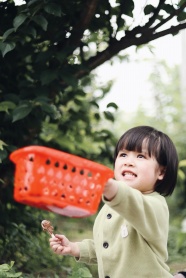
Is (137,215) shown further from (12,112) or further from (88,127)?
(88,127)

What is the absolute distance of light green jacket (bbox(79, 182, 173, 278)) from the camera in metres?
1.93

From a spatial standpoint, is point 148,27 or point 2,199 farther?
point 2,199

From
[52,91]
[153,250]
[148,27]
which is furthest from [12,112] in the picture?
[153,250]

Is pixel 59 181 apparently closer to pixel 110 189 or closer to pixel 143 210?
pixel 110 189

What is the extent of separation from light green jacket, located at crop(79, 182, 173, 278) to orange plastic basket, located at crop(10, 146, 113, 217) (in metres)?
0.31

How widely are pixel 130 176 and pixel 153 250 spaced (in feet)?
0.96

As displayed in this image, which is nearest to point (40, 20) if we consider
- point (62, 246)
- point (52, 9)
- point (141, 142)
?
point (52, 9)

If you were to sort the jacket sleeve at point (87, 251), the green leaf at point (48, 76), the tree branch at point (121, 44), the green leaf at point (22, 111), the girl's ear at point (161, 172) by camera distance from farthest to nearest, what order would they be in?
the tree branch at point (121, 44), the green leaf at point (48, 76), the green leaf at point (22, 111), the jacket sleeve at point (87, 251), the girl's ear at point (161, 172)

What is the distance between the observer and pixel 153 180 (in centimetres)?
213

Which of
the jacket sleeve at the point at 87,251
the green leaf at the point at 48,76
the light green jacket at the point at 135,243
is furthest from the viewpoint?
the green leaf at the point at 48,76

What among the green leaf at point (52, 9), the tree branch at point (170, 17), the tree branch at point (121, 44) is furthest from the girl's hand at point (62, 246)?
the tree branch at point (170, 17)

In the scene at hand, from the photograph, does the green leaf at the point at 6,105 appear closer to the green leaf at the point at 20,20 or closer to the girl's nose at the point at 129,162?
the green leaf at the point at 20,20

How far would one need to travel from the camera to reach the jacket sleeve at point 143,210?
65.9 inches

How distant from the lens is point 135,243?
2080mm
